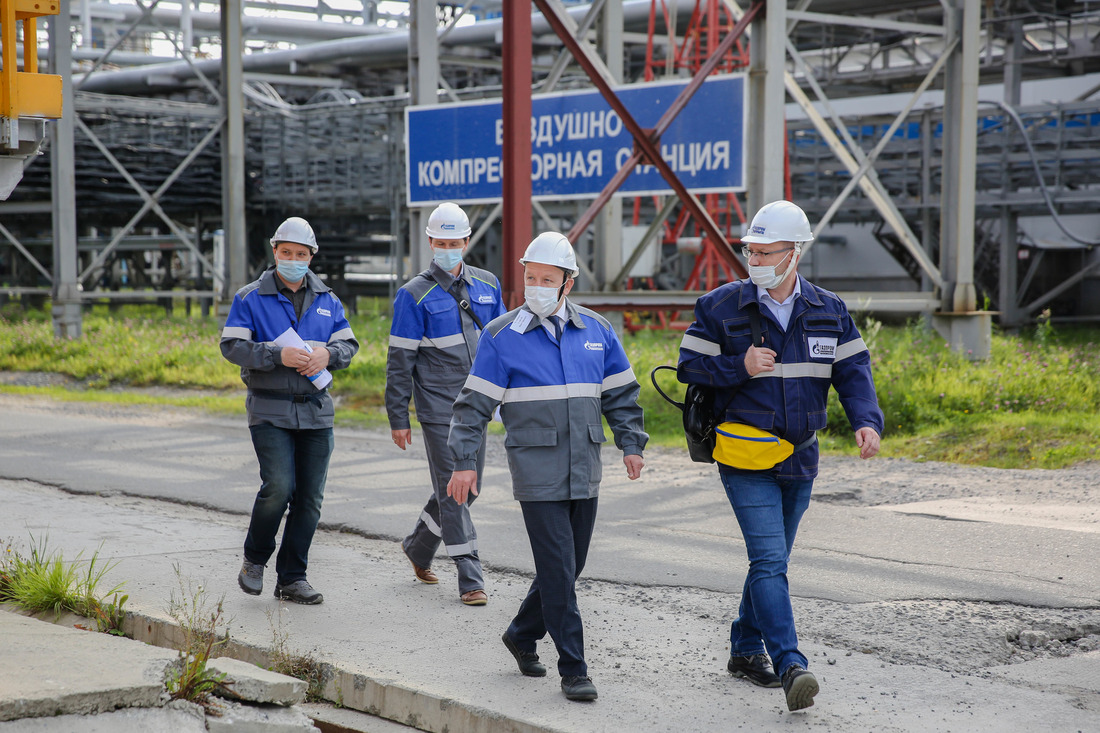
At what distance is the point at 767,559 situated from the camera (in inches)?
166

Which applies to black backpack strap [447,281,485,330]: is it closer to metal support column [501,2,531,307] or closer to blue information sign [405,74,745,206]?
metal support column [501,2,531,307]

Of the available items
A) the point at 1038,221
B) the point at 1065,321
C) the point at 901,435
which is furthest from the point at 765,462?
the point at 1038,221

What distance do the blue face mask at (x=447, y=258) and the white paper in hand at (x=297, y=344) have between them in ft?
2.60

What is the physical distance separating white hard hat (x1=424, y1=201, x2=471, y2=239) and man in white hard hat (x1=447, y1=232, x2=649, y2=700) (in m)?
1.43

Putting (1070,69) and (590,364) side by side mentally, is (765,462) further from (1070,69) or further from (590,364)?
(1070,69)

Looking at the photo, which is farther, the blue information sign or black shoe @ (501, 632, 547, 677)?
the blue information sign

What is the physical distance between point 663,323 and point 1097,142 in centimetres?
847

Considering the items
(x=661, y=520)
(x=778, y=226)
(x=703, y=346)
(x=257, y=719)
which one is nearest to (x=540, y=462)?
(x=703, y=346)

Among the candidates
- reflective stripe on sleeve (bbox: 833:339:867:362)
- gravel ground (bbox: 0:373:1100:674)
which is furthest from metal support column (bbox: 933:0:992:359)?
reflective stripe on sleeve (bbox: 833:339:867:362)

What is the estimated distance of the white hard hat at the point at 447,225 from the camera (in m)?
5.74

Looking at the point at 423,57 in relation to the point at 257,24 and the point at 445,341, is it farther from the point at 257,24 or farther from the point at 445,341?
the point at 257,24

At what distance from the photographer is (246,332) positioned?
5426 mm

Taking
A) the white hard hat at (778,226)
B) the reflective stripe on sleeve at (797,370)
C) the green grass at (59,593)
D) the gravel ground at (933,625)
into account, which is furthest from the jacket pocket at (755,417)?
the green grass at (59,593)

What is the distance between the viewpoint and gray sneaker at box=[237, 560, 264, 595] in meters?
5.53
